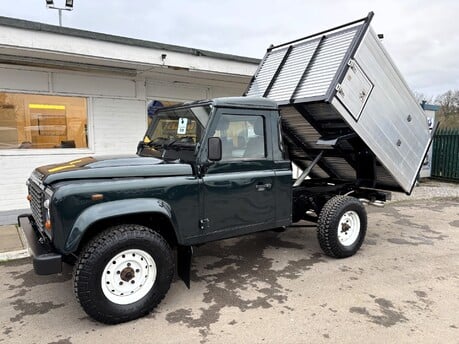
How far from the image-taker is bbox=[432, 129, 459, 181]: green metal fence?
513 inches

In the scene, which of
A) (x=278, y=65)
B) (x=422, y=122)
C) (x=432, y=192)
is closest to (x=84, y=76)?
(x=278, y=65)

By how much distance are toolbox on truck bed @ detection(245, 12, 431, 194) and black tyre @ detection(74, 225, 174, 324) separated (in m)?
2.62

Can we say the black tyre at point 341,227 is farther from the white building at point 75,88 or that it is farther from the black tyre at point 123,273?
the white building at point 75,88

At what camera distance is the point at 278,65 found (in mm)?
5637

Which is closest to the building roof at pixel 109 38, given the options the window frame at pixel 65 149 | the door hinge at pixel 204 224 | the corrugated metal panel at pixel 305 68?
the window frame at pixel 65 149

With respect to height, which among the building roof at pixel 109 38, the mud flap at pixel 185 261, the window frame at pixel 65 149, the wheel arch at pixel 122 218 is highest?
the building roof at pixel 109 38

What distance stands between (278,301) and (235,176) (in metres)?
1.42

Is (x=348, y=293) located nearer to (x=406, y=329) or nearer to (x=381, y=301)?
(x=381, y=301)

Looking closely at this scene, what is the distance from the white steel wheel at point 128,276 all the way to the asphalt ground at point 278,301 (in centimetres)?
26

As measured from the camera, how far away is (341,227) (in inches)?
203

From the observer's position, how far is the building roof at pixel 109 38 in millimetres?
A: 5957

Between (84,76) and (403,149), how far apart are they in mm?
6353

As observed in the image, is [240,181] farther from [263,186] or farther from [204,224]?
[204,224]

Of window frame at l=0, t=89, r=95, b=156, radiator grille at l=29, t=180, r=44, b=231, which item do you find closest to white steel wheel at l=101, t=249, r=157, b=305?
radiator grille at l=29, t=180, r=44, b=231
